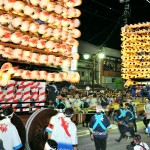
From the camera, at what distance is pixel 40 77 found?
9.48 meters

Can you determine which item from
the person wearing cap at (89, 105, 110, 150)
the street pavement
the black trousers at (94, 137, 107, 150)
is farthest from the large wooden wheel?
the street pavement

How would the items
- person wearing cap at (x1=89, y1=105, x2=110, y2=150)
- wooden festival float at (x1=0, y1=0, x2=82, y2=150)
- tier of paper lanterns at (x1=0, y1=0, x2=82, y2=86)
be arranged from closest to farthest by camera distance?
wooden festival float at (x1=0, y1=0, x2=82, y2=150), tier of paper lanterns at (x1=0, y1=0, x2=82, y2=86), person wearing cap at (x1=89, y1=105, x2=110, y2=150)

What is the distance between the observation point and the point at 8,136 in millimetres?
6133

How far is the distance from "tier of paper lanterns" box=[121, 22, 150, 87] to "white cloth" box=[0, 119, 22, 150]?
A: 1652cm

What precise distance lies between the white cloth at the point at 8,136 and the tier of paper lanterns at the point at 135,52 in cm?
1652

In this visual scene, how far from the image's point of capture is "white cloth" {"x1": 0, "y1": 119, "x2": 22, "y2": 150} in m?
6.07

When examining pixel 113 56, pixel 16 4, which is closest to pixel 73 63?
pixel 16 4

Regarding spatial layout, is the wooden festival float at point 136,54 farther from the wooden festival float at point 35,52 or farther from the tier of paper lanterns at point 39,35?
the wooden festival float at point 35,52

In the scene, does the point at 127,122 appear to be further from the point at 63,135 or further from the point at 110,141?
the point at 63,135

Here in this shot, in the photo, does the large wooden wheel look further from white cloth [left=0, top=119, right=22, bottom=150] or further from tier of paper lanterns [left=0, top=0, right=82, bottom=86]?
white cloth [left=0, top=119, right=22, bottom=150]

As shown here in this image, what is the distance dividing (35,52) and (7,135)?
414 cm

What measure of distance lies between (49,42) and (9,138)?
4.36m

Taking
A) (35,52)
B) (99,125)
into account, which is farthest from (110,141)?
(35,52)

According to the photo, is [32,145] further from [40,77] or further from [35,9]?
[35,9]
